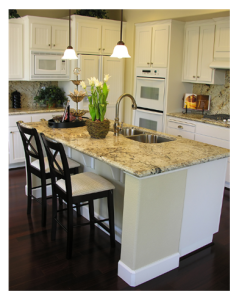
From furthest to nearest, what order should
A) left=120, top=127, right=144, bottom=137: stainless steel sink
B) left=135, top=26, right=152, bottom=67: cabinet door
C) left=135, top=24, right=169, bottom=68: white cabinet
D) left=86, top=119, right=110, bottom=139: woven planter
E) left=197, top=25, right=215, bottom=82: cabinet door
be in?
left=135, top=26, right=152, bottom=67: cabinet door < left=135, top=24, right=169, bottom=68: white cabinet < left=197, top=25, right=215, bottom=82: cabinet door < left=120, top=127, right=144, bottom=137: stainless steel sink < left=86, top=119, right=110, bottom=139: woven planter

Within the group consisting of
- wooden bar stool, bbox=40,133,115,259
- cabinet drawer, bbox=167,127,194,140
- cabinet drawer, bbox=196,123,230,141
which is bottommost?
wooden bar stool, bbox=40,133,115,259

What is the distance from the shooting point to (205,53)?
498cm

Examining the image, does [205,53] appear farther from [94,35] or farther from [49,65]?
[49,65]

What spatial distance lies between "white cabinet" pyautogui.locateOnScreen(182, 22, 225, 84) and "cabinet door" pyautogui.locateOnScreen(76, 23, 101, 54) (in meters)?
1.47

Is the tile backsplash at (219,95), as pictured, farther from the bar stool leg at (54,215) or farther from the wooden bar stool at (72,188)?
the bar stool leg at (54,215)

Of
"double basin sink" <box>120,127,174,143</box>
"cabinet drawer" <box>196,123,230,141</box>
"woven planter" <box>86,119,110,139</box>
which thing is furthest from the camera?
"cabinet drawer" <box>196,123,230,141</box>

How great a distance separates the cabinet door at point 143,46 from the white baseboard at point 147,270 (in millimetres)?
3656

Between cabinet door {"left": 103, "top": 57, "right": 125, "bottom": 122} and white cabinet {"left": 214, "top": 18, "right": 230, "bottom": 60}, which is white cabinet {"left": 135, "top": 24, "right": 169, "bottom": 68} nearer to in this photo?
cabinet door {"left": 103, "top": 57, "right": 125, "bottom": 122}

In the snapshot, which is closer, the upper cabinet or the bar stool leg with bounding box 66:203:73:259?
the bar stool leg with bounding box 66:203:73:259

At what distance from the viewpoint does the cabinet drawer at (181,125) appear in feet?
16.3

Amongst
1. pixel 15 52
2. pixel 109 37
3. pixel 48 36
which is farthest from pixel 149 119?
pixel 15 52

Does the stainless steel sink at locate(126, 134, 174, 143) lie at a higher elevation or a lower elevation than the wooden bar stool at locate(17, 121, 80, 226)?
higher

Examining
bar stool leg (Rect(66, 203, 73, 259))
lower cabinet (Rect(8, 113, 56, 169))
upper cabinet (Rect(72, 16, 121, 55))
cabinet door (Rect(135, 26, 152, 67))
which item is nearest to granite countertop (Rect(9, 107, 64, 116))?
lower cabinet (Rect(8, 113, 56, 169))

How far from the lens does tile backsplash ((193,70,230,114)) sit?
505cm
